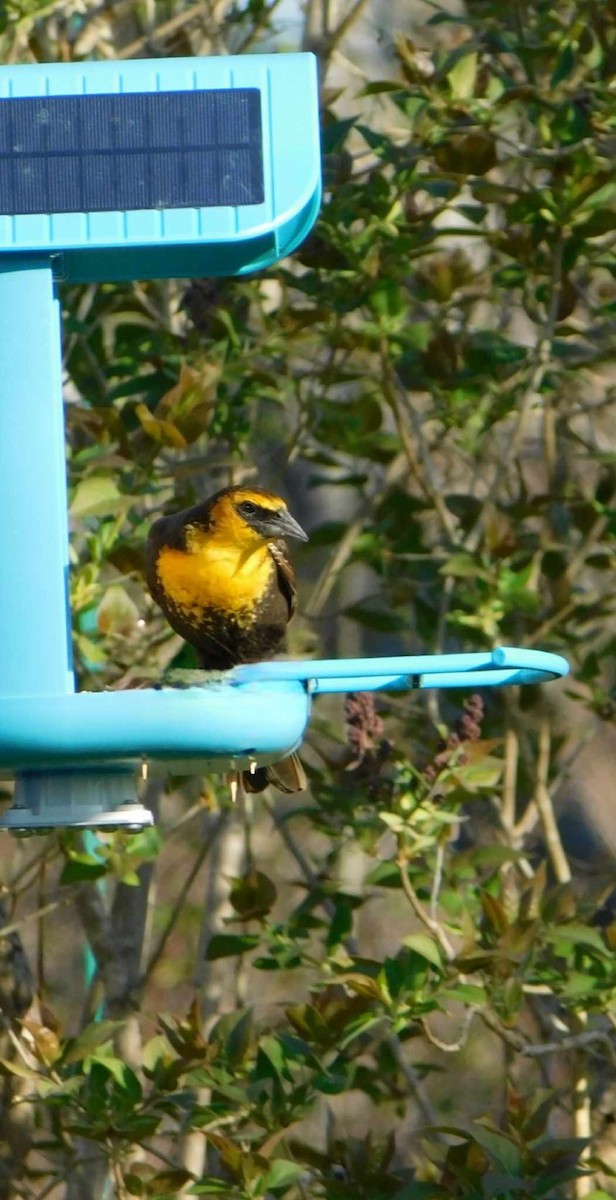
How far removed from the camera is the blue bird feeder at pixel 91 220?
2.30 m

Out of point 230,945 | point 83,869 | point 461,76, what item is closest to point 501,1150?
point 230,945

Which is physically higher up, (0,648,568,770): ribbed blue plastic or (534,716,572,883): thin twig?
(0,648,568,770): ribbed blue plastic

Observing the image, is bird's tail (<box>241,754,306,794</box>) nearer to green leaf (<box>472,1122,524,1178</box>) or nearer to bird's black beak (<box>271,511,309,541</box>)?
bird's black beak (<box>271,511,309,541</box>)

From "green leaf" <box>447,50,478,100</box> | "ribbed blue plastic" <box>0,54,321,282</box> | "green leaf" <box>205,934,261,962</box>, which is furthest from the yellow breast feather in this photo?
"green leaf" <box>447,50,478,100</box>

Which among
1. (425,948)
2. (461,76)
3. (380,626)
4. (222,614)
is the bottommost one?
(425,948)

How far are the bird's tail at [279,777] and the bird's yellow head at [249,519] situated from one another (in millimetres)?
377

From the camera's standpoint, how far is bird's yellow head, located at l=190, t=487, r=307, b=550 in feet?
9.92

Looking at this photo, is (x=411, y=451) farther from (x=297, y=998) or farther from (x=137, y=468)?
(x=297, y=998)

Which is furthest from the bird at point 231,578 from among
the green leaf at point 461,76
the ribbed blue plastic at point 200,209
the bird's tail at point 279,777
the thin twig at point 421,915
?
the green leaf at point 461,76

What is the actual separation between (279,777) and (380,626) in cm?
165

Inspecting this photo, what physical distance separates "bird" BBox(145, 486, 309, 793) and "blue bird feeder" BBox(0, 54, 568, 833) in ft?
1.85

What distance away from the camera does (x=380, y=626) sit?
15.0ft

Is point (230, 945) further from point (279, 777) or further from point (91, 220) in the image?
point (91, 220)

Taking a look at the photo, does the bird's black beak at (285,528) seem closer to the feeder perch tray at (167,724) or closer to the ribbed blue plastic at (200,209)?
the ribbed blue plastic at (200,209)
